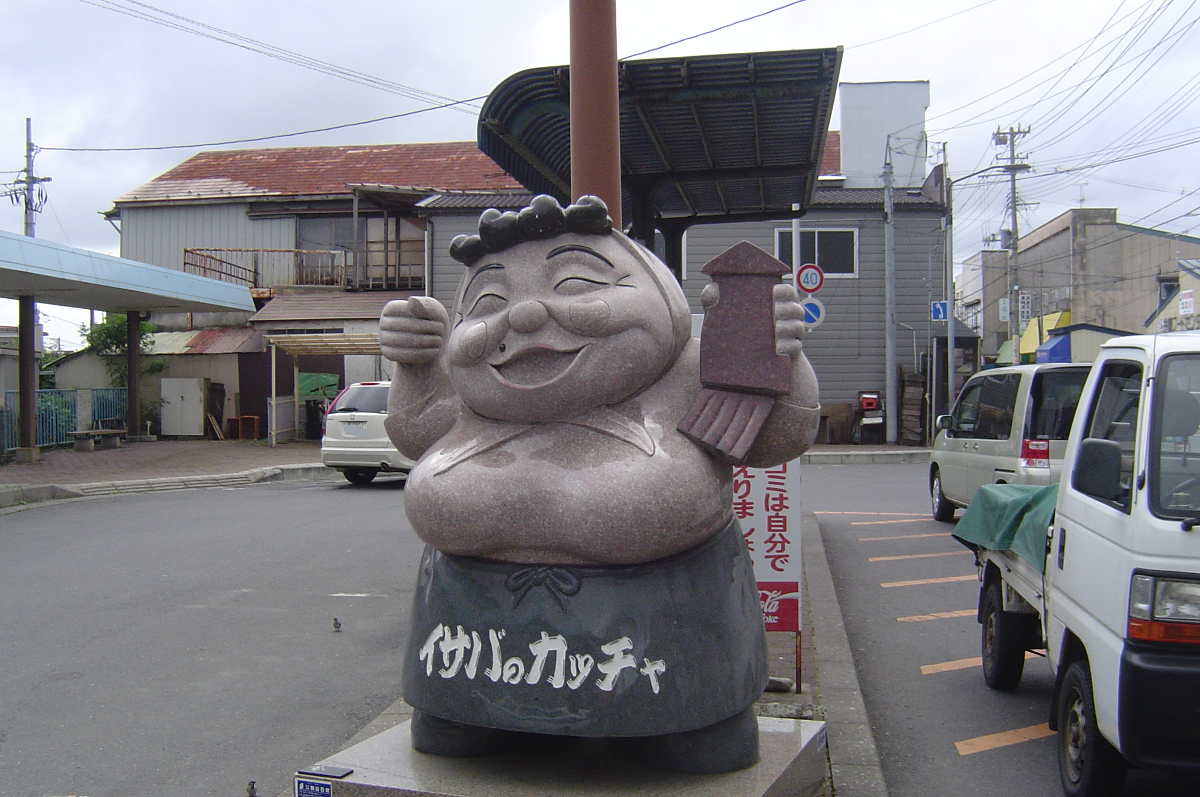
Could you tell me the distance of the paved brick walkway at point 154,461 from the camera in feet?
48.0

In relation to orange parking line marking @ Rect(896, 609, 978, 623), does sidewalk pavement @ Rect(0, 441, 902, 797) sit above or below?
above

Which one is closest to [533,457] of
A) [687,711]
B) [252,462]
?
[687,711]

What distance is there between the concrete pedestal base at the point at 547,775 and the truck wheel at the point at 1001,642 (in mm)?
2191

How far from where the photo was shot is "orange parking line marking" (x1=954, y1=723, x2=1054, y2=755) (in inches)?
177

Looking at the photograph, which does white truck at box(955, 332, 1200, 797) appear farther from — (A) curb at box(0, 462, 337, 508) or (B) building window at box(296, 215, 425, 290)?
(B) building window at box(296, 215, 425, 290)

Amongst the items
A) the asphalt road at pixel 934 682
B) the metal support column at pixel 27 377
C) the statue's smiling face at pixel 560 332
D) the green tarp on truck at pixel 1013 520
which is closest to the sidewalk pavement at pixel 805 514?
the asphalt road at pixel 934 682

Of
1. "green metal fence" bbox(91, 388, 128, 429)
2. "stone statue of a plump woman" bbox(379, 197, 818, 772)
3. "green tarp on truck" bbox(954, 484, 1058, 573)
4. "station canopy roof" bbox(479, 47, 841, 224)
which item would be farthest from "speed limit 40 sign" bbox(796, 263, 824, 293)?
"green metal fence" bbox(91, 388, 128, 429)

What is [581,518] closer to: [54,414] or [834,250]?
[834,250]

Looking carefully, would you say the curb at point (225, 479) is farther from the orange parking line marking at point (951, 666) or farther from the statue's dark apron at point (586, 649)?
the statue's dark apron at point (586, 649)

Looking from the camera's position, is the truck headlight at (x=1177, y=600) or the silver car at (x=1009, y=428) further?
the silver car at (x=1009, y=428)

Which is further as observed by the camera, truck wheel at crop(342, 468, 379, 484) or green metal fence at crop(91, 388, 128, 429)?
green metal fence at crop(91, 388, 128, 429)

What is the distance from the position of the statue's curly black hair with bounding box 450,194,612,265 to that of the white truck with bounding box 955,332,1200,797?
1.94m

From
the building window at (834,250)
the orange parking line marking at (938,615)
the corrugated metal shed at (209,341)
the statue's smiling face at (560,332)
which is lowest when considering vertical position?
the orange parking line marking at (938,615)

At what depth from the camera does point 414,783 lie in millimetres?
2904
